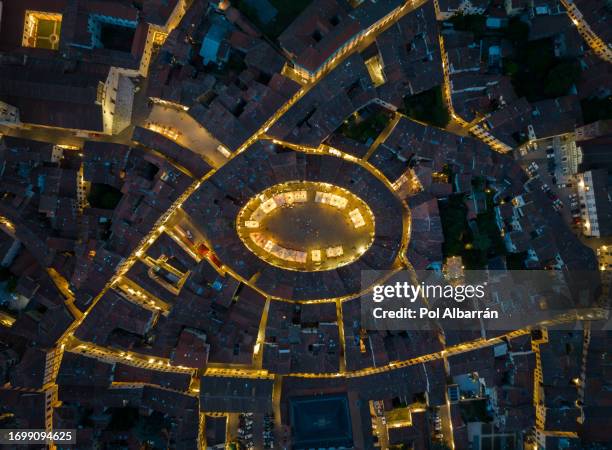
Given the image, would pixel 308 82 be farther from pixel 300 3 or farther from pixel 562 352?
pixel 562 352

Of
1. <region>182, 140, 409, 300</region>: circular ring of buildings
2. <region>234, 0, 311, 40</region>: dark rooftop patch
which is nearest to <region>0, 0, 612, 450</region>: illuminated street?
<region>234, 0, 311, 40</region>: dark rooftop patch

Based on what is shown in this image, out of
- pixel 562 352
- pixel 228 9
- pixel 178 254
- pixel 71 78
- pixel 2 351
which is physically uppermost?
pixel 228 9

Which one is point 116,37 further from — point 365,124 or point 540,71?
point 540,71

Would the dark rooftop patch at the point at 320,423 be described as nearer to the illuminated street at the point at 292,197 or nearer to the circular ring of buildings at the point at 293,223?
the illuminated street at the point at 292,197

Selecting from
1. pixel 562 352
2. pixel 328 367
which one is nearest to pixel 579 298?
pixel 562 352

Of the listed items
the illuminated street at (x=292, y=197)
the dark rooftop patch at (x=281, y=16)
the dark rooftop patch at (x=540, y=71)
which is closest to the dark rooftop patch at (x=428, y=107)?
the illuminated street at (x=292, y=197)

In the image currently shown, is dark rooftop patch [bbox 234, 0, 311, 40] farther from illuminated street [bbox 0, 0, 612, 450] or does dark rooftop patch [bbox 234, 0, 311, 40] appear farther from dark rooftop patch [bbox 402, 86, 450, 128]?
dark rooftop patch [bbox 402, 86, 450, 128]
